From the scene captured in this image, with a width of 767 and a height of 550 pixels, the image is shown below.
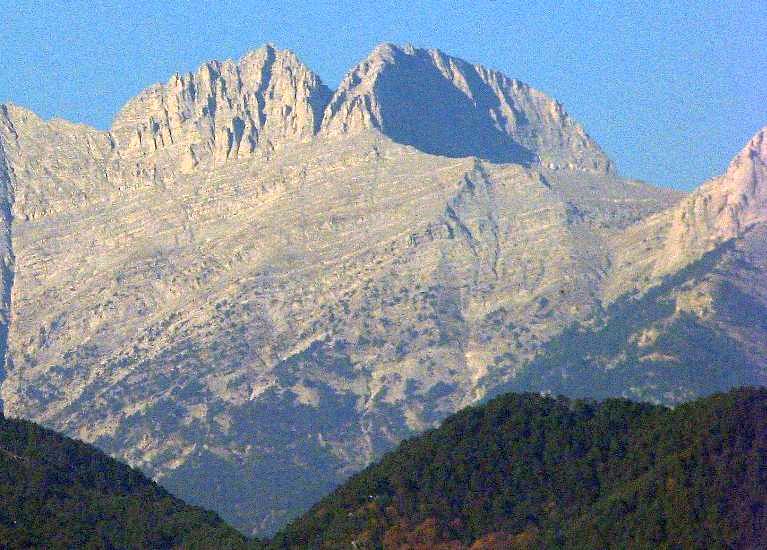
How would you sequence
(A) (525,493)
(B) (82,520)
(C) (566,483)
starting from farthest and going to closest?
(B) (82,520), (A) (525,493), (C) (566,483)

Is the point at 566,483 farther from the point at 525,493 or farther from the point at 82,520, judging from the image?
the point at 82,520

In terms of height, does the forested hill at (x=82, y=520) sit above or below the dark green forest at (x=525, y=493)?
above

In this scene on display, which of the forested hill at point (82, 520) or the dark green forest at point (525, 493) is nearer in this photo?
the dark green forest at point (525, 493)

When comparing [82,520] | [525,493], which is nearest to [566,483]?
[525,493]

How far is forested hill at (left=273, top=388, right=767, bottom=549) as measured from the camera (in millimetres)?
155750

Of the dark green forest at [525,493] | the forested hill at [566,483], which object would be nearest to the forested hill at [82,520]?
the dark green forest at [525,493]

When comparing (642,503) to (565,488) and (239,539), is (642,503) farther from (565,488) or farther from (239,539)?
(239,539)

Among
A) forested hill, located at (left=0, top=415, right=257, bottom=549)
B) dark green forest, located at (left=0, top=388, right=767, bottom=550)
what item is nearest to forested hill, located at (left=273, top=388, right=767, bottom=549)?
dark green forest, located at (left=0, top=388, right=767, bottom=550)

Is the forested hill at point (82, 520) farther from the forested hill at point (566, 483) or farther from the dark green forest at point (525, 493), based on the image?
the forested hill at point (566, 483)

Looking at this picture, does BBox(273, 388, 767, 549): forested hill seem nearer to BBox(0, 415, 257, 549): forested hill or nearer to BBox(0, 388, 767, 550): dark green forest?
BBox(0, 388, 767, 550): dark green forest

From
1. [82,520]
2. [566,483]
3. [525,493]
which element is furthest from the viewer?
[82,520]

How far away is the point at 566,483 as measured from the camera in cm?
17475

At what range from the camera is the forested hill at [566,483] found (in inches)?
6132

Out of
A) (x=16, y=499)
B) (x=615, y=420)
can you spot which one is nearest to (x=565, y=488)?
(x=615, y=420)
